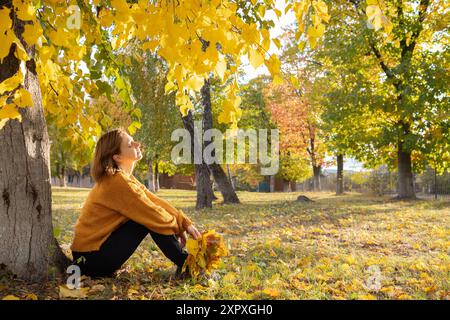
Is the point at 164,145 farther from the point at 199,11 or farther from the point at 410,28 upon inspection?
the point at 199,11

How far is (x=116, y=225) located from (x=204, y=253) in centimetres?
71

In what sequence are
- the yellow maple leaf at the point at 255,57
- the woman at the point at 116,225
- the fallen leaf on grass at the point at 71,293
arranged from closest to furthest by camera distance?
the yellow maple leaf at the point at 255,57 → the fallen leaf on grass at the point at 71,293 → the woman at the point at 116,225

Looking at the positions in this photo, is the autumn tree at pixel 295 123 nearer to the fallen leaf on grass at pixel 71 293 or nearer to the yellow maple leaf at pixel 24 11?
the fallen leaf on grass at pixel 71 293

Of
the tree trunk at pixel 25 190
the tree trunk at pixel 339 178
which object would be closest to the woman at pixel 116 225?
the tree trunk at pixel 25 190

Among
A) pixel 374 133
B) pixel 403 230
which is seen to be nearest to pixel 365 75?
pixel 374 133

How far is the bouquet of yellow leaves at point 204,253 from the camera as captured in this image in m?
3.11

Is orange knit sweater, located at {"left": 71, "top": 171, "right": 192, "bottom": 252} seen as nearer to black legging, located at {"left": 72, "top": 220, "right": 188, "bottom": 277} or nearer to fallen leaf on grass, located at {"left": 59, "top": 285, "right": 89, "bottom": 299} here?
black legging, located at {"left": 72, "top": 220, "right": 188, "bottom": 277}

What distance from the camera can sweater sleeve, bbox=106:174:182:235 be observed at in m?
2.99

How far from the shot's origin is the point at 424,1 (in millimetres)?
13852

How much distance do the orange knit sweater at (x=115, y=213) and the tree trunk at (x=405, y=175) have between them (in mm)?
13604

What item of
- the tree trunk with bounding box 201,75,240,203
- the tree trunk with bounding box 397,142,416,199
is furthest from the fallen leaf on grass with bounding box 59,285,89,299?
the tree trunk with bounding box 397,142,416,199

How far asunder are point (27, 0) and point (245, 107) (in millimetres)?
26657

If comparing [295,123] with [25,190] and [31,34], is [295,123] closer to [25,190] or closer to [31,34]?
[25,190]

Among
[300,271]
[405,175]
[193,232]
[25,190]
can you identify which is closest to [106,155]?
[25,190]
